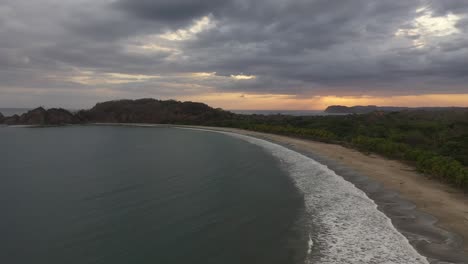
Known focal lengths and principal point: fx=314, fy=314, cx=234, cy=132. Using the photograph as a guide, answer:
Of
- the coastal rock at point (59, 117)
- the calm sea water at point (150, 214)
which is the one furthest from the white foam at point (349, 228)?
the coastal rock at point (59, 117)

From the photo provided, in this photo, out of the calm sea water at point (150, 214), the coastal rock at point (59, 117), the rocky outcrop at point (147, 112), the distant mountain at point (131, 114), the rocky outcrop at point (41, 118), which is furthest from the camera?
the rocky outcrop at point (147, 112)

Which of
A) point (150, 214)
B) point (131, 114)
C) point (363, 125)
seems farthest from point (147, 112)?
point (150, 214)

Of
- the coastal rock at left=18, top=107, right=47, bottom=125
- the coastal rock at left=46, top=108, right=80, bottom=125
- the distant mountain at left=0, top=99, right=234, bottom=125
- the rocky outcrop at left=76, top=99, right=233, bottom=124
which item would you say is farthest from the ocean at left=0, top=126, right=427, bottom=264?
the coastal rock at left=46, top=108, right=80, bottom=125

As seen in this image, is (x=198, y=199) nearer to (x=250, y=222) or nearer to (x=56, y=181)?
(x=250, y=222)

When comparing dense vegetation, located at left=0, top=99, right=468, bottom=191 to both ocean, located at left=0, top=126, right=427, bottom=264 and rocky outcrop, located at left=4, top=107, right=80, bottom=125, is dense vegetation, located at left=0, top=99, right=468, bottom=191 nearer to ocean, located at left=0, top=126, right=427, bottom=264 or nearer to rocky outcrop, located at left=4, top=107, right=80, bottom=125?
rocky outcrop, located at left=4, top=107, right=80, bottom=125

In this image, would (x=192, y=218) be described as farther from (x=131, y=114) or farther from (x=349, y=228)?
(x=131, y=114)

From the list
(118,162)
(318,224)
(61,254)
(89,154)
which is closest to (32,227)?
(61,254)

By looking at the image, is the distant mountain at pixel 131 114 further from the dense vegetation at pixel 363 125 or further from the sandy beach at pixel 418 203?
the sandy beach at pixel 418 203
